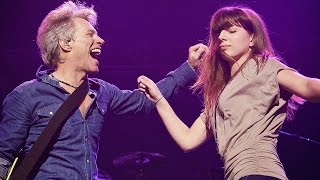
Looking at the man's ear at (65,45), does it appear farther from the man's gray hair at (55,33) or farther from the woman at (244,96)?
the woman at (244,96)

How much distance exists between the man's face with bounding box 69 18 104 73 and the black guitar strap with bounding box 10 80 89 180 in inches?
11.3

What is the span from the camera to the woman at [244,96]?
252 centimetres

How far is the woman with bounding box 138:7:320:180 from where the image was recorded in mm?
2523

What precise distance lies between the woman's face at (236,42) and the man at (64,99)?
2.08ft

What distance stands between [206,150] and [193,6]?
2.06 metres

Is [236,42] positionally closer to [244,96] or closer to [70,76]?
[244,96]

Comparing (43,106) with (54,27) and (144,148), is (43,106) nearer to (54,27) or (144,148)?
(54,27)

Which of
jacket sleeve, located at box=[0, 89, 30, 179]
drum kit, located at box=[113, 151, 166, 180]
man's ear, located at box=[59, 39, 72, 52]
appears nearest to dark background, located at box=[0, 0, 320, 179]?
drum kit, located at box=[113, 151, 166, 180]

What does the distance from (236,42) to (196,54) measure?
0.70m

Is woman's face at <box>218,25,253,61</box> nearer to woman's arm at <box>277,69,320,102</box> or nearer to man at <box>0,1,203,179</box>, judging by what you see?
woman's arm at <box>277,69,320,102</box>

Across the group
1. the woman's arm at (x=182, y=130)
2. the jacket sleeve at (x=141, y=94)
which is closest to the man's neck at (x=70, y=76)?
the jacket sleeve at (x=141, y=94)

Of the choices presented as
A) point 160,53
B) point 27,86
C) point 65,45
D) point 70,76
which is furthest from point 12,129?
point 160,53

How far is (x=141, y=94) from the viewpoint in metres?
3.71

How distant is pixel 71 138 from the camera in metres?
3.15
